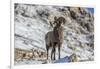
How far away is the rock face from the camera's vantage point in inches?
65.5

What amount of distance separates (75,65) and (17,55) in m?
0.57

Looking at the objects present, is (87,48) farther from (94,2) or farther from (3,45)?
(3,45)

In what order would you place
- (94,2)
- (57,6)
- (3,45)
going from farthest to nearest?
(94,2), (57,6), (3,45)

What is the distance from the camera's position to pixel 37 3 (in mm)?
1707

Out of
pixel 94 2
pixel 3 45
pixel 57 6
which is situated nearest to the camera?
pixel 3 45

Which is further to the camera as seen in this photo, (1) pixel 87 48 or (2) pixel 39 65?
(1) pixel 87 48

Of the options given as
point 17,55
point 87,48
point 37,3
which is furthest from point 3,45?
point 87,48

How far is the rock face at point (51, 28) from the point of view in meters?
1.66

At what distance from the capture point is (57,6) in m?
1.76

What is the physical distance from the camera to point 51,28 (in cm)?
174

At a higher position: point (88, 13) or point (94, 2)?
point (94, 2)

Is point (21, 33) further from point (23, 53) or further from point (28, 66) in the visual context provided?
point (28, 66)
